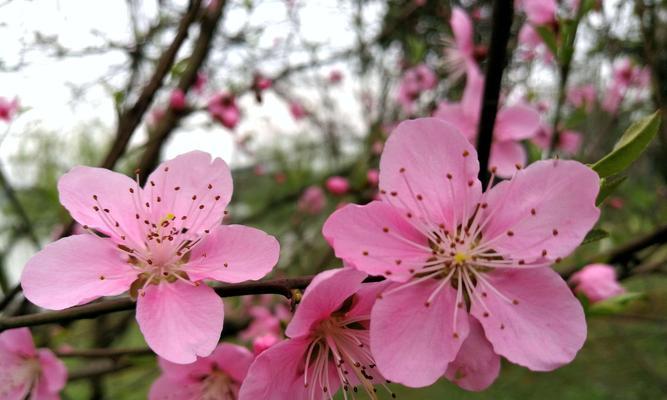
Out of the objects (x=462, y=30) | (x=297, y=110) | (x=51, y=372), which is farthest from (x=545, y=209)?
(x=297, y=110)

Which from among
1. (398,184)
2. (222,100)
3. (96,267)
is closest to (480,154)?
(398,184)

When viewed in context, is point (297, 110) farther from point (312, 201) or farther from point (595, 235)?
point (595, 235)

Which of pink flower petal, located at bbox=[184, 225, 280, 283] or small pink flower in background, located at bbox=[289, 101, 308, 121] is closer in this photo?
pink flower petal, located at bbox=[184, 225, 280, 283]

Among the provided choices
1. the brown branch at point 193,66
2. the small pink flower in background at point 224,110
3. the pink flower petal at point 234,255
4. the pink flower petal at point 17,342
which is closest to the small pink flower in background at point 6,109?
the small pink flower in background at point 224,110

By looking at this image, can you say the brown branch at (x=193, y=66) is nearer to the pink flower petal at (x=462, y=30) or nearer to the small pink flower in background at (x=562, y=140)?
the pink flower petal at (x=462, y=30)

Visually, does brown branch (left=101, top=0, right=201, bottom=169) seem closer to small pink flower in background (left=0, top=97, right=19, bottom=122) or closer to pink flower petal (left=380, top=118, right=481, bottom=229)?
pink flower petal (left=380, top=118, right=481, bottom=229)

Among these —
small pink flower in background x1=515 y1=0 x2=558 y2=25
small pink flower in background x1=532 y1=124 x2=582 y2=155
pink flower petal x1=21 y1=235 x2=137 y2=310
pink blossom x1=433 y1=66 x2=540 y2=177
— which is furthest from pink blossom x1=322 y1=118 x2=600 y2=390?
small pink flower in background x1=532 y1=124 x2=582 y2=155
